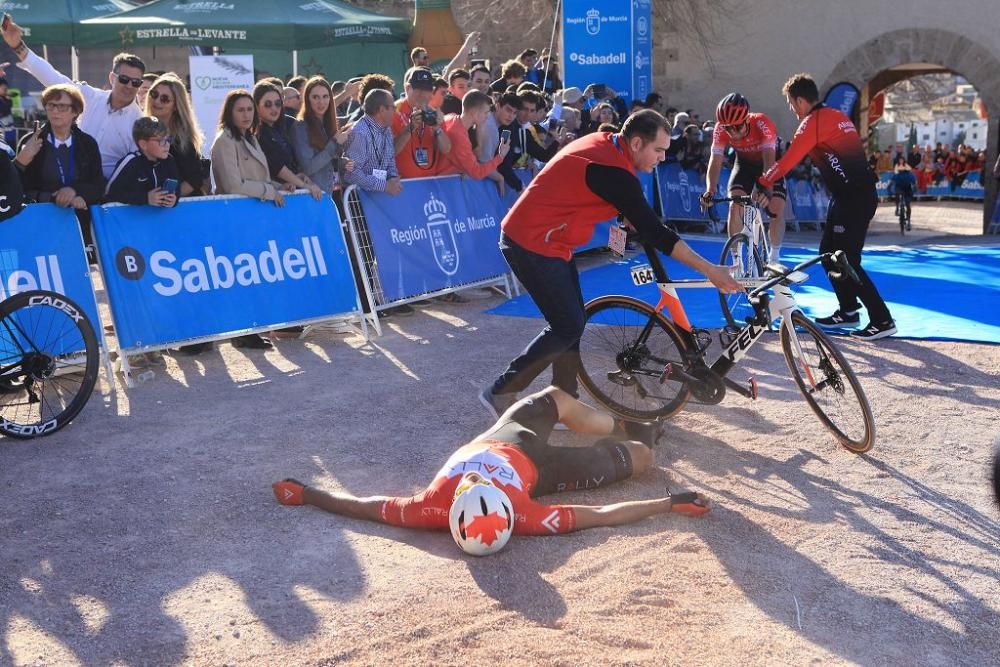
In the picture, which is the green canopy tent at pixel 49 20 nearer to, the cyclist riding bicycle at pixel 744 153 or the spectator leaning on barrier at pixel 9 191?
the spectator leaning on barrier at pixel 9 191

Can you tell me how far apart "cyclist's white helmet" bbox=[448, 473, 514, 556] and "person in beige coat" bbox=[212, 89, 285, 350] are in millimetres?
4700

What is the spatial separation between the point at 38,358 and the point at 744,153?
6.36 m

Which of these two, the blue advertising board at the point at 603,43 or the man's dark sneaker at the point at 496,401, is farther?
the blue advertising board at the point at 603,43

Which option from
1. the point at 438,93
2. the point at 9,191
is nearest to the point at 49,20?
the point at 438,93

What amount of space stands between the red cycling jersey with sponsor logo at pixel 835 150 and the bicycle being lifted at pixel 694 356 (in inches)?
110

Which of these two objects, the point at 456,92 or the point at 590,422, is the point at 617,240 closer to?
the point at 590,422

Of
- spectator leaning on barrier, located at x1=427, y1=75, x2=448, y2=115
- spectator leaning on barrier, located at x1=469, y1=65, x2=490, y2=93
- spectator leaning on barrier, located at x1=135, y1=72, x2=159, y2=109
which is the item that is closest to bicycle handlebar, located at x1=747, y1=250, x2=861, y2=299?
spectator leaning on barrier, located at x1=427, y1=75, x2=448, y2=115

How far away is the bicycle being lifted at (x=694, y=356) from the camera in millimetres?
5840

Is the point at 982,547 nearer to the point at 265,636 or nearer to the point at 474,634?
the point at 474,634

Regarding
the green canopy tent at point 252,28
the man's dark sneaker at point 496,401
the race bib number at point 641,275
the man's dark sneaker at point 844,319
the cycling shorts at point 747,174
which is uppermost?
the green canopy tent at point 252,28

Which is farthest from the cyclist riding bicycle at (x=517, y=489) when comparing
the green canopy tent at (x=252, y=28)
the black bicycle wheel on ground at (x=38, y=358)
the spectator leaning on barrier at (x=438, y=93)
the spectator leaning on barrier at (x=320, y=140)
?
the green canopy tent at (x=252, y=28)

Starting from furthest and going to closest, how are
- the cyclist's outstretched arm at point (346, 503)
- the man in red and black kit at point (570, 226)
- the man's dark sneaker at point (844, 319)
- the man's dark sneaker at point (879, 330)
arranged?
1. the man's dark sneaker at point (844, 319)
2. the man's dark sneaker at point (879, 330)
3. the man in red and black kit at point (570, 226)
4. the cyclist's outstretched arm at point (346, 503)

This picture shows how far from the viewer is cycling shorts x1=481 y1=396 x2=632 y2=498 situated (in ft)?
16.3

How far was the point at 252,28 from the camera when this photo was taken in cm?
1684
